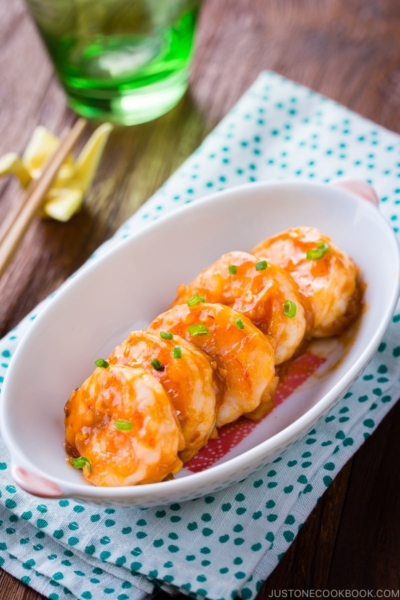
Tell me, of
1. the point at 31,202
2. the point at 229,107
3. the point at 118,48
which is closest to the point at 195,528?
the point at 31,202

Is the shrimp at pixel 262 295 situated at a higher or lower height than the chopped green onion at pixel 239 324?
lower

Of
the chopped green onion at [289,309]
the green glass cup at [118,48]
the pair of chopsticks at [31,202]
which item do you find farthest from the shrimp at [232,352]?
the green glass cup at [118,48]

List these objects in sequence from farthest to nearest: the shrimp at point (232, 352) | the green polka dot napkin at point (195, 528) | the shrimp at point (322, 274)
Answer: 1. the shrimp at point (322, 274)
2. the shrimp at point (232, 352)
3. the green polka dot napkin at point (195, 528)

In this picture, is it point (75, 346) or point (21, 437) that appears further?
point (75, 346)

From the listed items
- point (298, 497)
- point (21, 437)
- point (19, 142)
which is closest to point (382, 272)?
point (298, 497)

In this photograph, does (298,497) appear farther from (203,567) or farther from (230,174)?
(230,174)

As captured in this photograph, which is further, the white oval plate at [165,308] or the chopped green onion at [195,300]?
the chopped green onion at [195,300]

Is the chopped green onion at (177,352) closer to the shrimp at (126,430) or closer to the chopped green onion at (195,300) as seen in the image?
the shrimp at (126,430)
